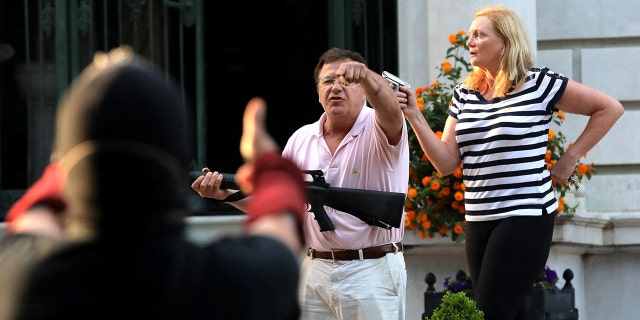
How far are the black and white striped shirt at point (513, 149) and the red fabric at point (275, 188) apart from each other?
123 inches

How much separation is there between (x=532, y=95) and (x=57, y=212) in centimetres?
343

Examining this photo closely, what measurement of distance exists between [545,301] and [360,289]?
5.95 ft

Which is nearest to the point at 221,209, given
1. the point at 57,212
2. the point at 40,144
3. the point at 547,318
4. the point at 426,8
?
the point at 40,144

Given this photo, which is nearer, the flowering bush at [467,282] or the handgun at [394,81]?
the handgun at [394,81]

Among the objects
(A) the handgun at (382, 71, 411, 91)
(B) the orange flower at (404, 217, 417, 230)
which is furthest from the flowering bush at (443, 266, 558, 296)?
(A) the handgun at (382, 71, 411, 91)

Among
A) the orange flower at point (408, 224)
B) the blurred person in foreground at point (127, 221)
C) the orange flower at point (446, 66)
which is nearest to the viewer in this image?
the blurred person in foreground at point (127, 221)

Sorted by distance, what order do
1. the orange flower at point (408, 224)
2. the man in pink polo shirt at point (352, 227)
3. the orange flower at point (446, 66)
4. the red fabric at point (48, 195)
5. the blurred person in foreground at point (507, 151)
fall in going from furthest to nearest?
the orange flower at point (446, 66) → the orange flower at point (408, 224) → the blurred person in foreground at point (507, 151) → the man in pink polo shirt at point (352, 227) → the red fabric at point (48, 195)

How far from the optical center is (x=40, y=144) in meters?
7.93

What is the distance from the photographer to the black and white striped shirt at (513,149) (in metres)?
5.39

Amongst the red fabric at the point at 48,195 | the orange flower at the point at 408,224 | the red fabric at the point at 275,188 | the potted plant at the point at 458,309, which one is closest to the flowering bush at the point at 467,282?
the orange flower at the point at 408,224

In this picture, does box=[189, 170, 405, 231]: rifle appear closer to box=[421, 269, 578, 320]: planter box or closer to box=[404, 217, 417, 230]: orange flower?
box=[421, 269, 578, 320]: planter box

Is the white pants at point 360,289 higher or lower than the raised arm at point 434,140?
lower

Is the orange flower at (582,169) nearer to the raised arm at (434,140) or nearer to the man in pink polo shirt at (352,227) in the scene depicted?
the raised arm at (434,140)

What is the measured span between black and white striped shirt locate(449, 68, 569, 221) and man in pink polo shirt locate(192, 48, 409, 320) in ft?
1.24
